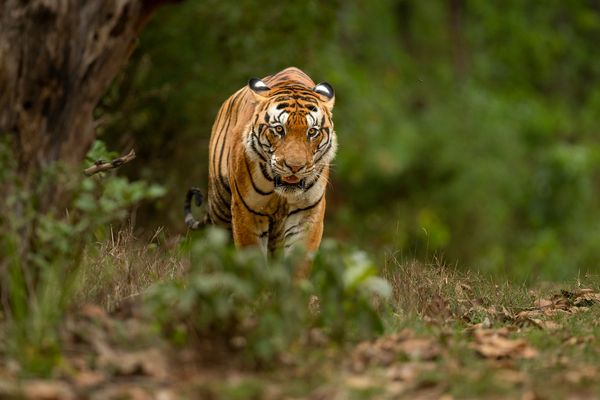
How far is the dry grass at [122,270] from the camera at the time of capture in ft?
17.9

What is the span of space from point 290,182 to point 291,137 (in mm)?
297

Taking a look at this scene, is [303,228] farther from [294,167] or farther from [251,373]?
[251,373]

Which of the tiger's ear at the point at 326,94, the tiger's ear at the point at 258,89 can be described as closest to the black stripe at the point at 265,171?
the tiger's ear at the point at 258,89

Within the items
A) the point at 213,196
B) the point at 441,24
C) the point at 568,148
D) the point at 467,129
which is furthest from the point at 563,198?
the point at 213,196

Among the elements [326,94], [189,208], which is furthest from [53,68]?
[189,208]

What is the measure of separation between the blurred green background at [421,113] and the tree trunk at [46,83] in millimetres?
2879

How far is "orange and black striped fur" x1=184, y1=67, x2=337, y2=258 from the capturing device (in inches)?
273

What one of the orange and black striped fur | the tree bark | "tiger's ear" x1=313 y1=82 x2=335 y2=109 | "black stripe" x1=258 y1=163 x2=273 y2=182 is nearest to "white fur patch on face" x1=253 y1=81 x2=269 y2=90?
the orange and black striped fur

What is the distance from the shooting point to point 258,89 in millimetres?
7371

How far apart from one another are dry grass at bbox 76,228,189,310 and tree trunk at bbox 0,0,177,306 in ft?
2.39

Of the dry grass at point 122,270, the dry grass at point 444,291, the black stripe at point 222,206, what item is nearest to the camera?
the dry grass at point 122,270

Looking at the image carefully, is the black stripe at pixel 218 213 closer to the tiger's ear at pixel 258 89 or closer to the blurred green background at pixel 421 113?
the tiger's ear at pixel 258 89

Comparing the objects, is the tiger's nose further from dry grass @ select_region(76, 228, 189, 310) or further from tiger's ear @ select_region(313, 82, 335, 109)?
dry grass @ select_region(76, 228, 189, 310)

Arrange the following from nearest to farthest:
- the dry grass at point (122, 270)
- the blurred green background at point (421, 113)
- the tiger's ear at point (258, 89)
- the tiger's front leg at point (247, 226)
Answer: the dry grass at point (122, 270) → the tiger's front leg at point (247, 226) → the tiger's ear at point (258, 89) → the blurred green background at point (421, 113)
